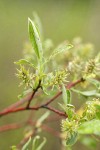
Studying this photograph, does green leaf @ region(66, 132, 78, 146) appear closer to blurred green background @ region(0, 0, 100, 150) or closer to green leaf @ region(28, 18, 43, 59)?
green leaf @ region(28, 18, 43, 59)

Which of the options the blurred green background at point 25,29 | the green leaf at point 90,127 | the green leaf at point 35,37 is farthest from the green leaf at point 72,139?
the blurred green background at point 25,29

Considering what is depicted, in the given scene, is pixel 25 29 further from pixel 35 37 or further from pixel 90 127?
pixel 90 127

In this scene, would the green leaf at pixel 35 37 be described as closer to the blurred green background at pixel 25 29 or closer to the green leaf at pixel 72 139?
the green leaf at pixel 72 139

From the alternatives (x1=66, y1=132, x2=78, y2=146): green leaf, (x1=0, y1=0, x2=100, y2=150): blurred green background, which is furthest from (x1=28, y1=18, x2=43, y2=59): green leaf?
(x1=0, y1=0, x2=100, y2=150): blurred green background

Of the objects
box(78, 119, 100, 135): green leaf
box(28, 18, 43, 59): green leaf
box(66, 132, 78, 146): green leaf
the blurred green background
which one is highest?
the blurred green background

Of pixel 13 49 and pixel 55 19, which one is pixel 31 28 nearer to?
pixel 13 49

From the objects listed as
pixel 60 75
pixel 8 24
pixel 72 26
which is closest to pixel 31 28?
pixel 60 75
